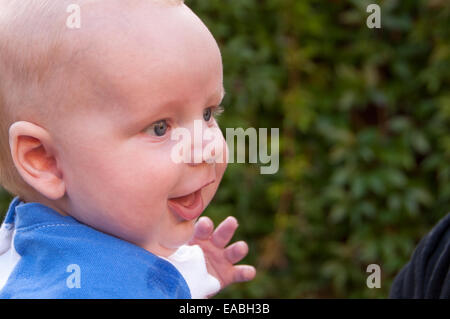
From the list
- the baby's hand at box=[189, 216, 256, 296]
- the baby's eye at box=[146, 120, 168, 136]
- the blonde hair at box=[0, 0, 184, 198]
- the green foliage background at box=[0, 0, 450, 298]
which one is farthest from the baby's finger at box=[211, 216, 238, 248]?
the green foliage background at box=[0, 0, 450, 298]

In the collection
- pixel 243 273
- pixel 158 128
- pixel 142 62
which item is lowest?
pixel 243 273

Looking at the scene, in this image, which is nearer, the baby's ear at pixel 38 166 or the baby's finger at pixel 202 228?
the baby's ear at pixel 38 166

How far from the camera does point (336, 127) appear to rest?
8.98ft

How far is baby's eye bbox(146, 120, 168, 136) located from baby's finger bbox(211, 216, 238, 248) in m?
0.37

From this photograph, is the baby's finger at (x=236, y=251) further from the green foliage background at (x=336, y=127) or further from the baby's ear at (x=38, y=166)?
the green foliage background at (x=336, y=127)

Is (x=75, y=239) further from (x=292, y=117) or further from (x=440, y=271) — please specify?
(x=292, y=117)

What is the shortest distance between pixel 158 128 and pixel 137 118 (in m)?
0.04

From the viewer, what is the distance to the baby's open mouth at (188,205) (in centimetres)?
105

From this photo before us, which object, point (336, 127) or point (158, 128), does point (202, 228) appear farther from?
point (336, 127)

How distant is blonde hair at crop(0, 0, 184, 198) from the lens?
3.17 ft

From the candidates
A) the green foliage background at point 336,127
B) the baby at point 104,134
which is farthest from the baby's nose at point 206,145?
the green foliage background at point 336,127

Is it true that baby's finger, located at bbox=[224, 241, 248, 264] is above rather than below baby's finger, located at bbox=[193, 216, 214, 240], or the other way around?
below

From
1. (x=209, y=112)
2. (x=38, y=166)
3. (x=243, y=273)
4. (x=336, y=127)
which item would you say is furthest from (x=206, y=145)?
(x=336, y=127)

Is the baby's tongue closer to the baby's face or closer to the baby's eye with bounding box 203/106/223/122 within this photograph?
the baby's face
